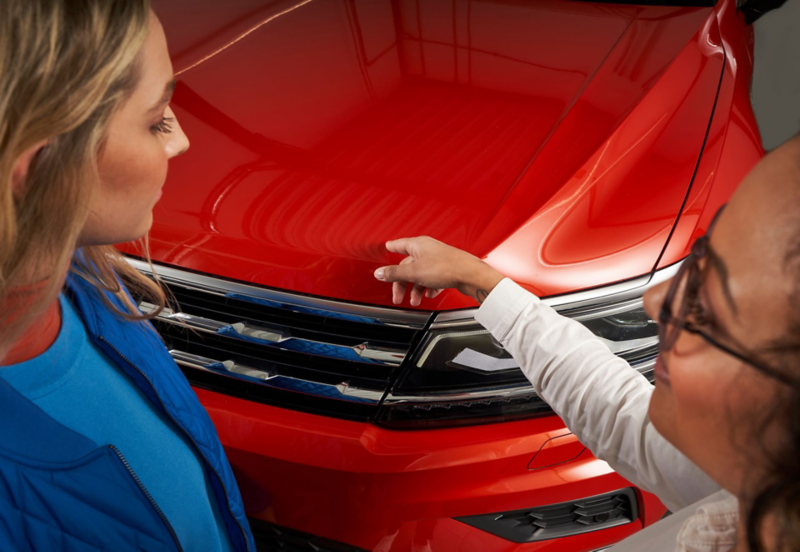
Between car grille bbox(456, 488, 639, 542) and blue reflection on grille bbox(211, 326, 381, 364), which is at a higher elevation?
blue reflection on grille bbox(211, 326, 381, 364)

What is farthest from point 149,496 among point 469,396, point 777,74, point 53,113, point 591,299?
point 777,74

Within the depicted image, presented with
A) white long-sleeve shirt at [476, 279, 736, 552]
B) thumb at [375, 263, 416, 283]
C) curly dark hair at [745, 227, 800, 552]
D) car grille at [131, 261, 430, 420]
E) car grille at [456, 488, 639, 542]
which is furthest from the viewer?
car grille at [456, 488, 639, 542]

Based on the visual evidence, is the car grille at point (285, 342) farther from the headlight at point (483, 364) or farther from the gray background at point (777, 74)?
the gray background at point (777, 74)

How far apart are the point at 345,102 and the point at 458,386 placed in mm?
772

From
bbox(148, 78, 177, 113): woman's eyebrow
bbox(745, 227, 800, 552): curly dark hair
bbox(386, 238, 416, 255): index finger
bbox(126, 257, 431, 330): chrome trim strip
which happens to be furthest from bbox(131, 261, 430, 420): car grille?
bbox(745, 227, 800, 552): curly dark hair

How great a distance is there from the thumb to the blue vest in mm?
428

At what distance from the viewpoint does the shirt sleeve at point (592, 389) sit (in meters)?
1.13

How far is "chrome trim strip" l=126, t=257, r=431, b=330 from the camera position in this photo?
4.36 feet

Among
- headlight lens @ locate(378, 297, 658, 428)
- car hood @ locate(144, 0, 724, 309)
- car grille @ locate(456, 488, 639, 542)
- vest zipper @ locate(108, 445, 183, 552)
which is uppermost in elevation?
car hood @ locate(144, 0, 724, 309)

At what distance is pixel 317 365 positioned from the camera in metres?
1.45

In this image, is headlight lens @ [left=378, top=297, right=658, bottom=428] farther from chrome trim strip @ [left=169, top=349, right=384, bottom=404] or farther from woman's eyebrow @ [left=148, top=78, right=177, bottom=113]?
woman's eyebrow @ [left=148, top=78, right=177, bottom=113]

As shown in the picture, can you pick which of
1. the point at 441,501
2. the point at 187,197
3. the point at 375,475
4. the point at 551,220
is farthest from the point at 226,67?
the point at 441,501

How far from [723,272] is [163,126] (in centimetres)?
82

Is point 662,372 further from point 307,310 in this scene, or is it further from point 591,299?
point 307,310
